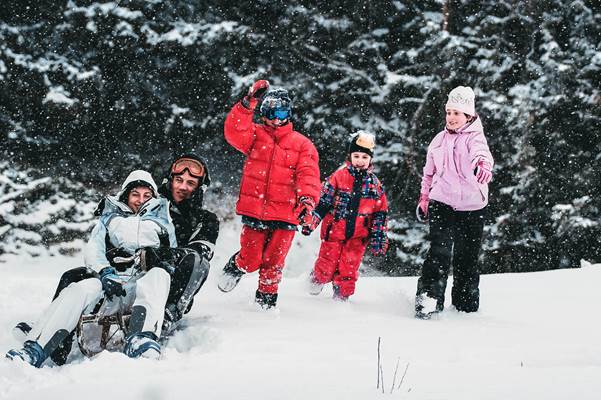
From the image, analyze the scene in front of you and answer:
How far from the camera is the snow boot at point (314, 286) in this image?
254 inches

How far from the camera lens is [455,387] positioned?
2908 mm

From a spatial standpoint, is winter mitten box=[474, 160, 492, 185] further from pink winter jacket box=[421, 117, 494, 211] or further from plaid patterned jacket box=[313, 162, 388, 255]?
plaid patterned jacket box=[313, 162, 388, 255]

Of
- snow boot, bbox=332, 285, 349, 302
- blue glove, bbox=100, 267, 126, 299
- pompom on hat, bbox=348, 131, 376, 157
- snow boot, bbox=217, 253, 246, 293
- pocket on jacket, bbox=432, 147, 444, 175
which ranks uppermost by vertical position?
pompom on hat, bbox=348, 131, 376, 157

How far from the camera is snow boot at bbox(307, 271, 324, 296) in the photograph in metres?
6.46

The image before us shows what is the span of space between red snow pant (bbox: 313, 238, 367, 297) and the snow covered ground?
20 cm

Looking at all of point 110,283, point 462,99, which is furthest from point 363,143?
point 110,283

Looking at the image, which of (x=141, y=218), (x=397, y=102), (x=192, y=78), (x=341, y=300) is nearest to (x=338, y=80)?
(x=397, y=102)

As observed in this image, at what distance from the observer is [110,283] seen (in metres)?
3.91

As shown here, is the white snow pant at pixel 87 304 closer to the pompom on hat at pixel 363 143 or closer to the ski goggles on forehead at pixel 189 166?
the ski goggles on forehead at pixel 189 166

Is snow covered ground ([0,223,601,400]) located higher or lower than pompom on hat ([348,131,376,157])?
lower

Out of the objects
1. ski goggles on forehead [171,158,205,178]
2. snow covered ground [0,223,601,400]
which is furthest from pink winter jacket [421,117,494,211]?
ski goggles on forehead [171,158,205,178]

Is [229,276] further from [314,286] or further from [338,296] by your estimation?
[338,296]

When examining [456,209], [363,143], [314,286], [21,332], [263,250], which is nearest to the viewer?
[21,332]

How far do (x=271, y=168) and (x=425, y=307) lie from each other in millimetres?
1886
